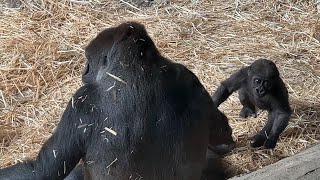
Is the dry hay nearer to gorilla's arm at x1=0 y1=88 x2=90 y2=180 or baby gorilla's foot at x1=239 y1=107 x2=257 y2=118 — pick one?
baby gorilla's foot at x1=239 y1=107 x2=257 y2=118

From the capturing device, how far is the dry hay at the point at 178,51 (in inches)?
167

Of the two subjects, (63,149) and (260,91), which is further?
(260,91)

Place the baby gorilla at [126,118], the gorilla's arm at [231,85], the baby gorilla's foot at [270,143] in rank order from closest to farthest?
the baby gorilla at [126,118], the baby gorilla's foot at [270,143], the gorilla's arm at [231,85]

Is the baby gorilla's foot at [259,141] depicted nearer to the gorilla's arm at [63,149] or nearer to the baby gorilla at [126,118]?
the baby gorilla at [126,118]

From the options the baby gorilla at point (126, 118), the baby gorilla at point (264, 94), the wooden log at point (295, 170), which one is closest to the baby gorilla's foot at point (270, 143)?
the baby gorilla at point (264, 94)

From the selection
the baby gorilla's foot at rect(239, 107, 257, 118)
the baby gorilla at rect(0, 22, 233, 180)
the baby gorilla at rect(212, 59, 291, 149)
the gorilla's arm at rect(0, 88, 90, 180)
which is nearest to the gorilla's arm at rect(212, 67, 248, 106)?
the baby gorilla at rect(212, 59, 291, 149)

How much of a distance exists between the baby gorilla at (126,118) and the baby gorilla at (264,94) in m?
1.04

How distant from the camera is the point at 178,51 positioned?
528 centimetres

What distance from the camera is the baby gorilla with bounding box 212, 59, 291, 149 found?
4008 millimetres

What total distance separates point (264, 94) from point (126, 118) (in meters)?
1.48

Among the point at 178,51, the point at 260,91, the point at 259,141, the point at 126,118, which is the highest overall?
the point at 126,118

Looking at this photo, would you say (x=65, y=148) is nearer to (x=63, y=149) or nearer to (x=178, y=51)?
(x=63, y=149)

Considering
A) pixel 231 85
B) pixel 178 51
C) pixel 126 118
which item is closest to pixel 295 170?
pixel 126 118

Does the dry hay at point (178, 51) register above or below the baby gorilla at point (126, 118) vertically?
below
